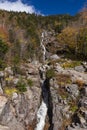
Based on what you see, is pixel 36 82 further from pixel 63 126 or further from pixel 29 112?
pixel 63 126

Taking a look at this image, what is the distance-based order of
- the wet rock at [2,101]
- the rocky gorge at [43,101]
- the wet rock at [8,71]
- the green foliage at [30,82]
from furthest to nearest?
the wet rock at [8,71]
the green foliage at [30,82]
the rocky gorge at [43,101]
the wet rock at [2,101]

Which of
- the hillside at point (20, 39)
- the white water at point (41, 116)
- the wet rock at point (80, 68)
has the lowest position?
the white water at point (41, 116)

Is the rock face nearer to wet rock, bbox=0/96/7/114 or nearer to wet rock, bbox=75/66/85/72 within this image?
wet rock, bbox=0/96/7/114

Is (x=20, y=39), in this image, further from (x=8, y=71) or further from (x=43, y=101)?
(x=43, y=101)

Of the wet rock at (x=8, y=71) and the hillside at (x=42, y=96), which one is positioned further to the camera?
the wet rock at (x=8, y=71)

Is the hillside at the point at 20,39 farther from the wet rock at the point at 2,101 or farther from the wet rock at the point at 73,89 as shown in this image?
the wet rock at the point at 2,101

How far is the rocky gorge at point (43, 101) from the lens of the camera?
50562 mm

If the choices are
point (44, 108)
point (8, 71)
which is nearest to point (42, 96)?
point (44, 108)

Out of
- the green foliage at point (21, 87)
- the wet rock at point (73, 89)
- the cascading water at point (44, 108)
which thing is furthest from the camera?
the wet rock at point (73, 89)

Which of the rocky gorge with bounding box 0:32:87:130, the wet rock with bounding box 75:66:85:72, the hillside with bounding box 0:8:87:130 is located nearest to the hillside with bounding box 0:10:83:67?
the hillside with bounding box 0:8:87:130

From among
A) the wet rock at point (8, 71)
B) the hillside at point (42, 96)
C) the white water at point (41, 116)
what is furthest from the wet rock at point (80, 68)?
the wet rock at point (8, 71)

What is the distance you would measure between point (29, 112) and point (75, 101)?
370 inches

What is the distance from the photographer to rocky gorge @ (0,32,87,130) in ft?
166

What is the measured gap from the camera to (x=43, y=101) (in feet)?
204
